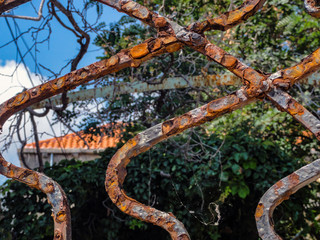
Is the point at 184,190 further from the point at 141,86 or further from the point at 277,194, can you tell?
the point at 277,194

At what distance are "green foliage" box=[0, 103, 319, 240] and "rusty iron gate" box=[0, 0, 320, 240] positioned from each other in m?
2.04

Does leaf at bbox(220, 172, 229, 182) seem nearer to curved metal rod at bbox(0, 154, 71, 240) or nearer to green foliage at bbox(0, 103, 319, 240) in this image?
green foliage at bbox(0, 103, 319, 240)

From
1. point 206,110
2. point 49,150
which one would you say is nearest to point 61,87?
point 206,110

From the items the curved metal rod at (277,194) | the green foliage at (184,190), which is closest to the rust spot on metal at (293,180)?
the curved metal rod at (277,194)

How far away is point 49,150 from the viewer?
500 centimetres

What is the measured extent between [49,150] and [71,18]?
3.42 metres

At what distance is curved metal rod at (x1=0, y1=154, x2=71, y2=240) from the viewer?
0.68 m

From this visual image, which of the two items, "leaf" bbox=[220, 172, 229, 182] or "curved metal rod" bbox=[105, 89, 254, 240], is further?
"leaf" bbox=[220, 172, 229, 182]

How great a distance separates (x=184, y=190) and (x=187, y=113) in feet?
8.00

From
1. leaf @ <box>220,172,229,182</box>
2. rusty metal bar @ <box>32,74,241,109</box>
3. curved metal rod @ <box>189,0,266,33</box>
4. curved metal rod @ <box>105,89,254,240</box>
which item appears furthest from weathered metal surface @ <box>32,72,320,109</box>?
curved metal rod @ <box>105,89,254,240</box>

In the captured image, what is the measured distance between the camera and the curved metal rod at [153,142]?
66 cm

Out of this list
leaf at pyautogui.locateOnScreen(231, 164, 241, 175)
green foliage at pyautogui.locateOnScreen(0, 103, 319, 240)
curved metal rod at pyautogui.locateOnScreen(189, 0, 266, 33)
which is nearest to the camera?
curved metal rod at pyautogui.locateOnScreen(189, 0, 266, 33)

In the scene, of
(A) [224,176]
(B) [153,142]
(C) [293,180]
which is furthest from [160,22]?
(A) [224,176]

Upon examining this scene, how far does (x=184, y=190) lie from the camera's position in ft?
9.91
